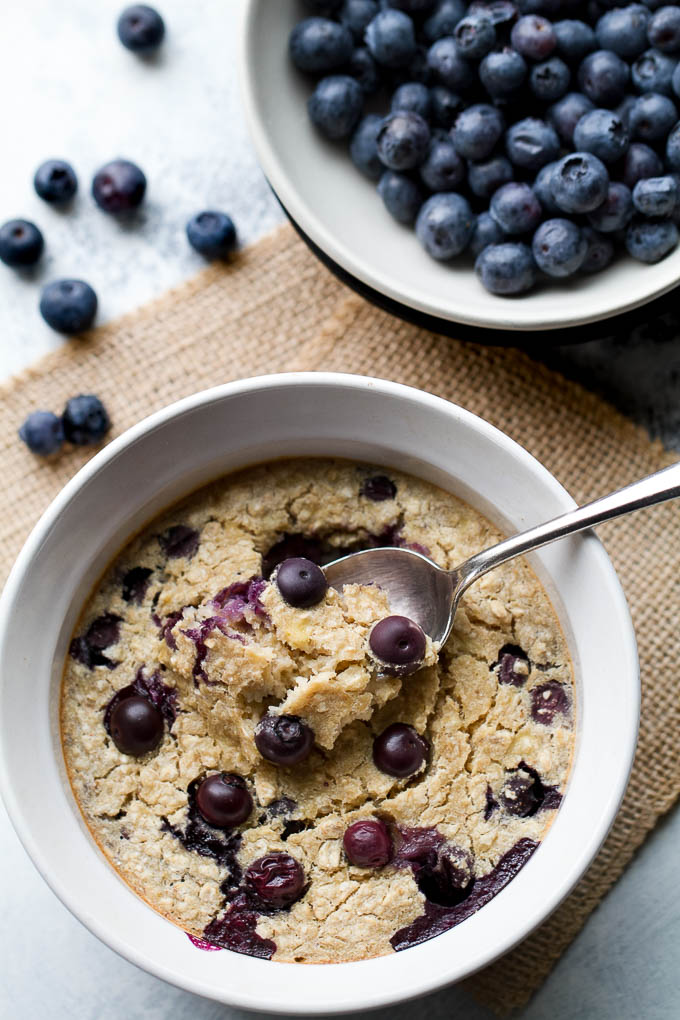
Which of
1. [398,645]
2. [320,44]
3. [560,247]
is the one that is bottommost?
[398,645]

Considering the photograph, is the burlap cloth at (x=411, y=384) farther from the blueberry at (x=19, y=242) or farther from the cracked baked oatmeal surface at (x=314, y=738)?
the cracked baked oatmeal surface at (x=314, y=738)

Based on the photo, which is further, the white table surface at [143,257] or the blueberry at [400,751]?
the white table surface at [143,257]

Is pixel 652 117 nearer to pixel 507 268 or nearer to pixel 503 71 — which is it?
pixel 503 71

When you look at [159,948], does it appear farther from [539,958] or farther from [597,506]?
[597,506]

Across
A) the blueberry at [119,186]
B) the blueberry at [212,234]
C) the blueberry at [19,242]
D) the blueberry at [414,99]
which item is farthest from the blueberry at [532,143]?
the blueberry at [19,242]

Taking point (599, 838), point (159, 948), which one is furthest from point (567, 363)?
point (159, 948)

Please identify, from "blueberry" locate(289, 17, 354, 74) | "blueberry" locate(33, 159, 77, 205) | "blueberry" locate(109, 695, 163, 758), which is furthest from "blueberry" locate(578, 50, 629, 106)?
"blueberry" locate(109, 695, 163, 758)

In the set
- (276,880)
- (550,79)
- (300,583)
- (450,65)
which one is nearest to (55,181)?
(450,65)
